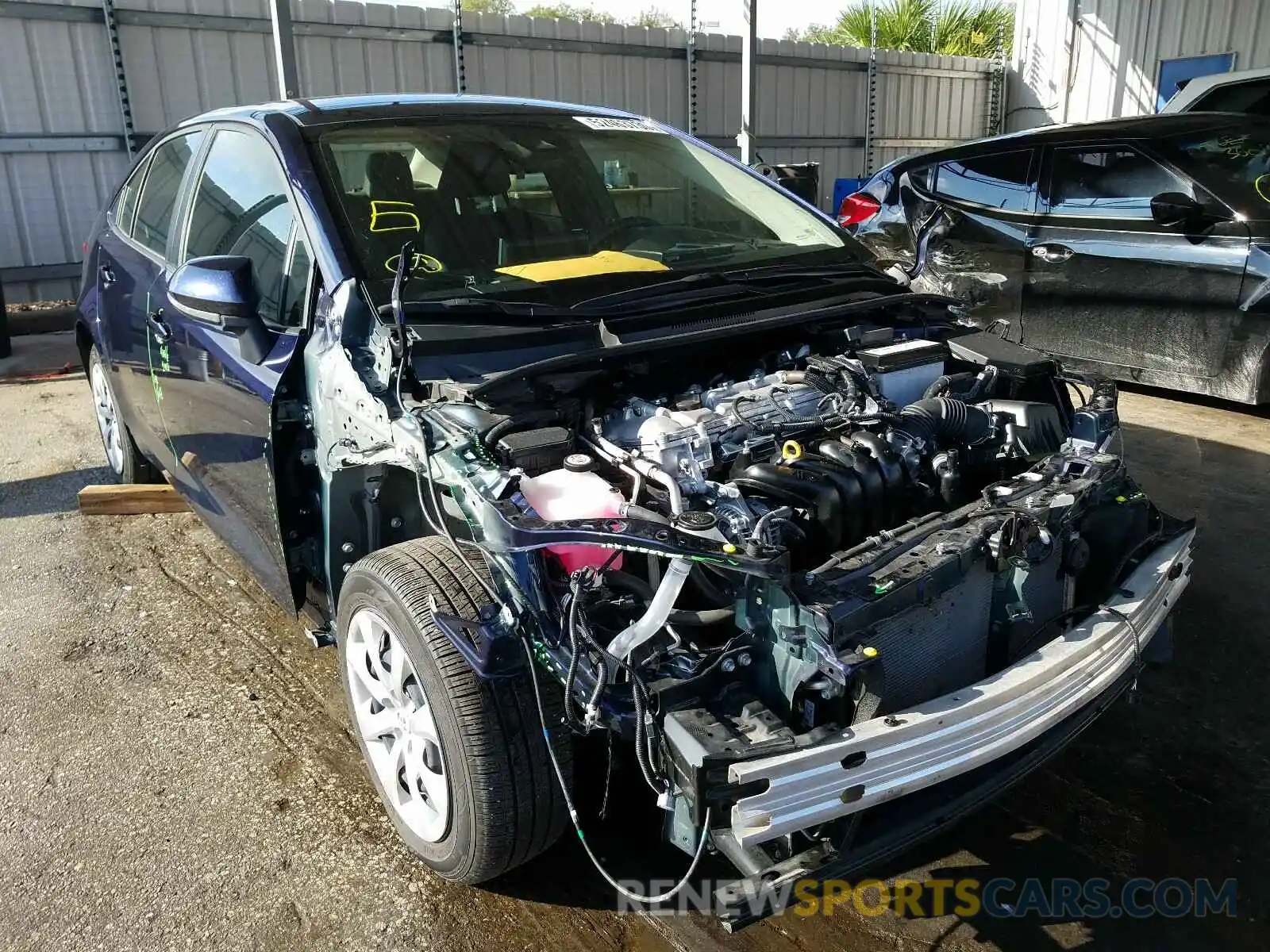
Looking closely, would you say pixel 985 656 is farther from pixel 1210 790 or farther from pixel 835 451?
pixel 1210 790

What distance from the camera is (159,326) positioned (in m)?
3.46

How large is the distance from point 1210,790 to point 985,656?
0.92 metres

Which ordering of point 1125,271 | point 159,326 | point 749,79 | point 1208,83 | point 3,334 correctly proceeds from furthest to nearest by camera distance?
point 749,79
point 3,334
point 1208,83
point 1125,271
point 159,326

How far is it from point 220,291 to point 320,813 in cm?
142

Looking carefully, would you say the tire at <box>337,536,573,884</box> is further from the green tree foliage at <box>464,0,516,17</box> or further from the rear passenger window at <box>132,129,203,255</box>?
the green tree foliage at <box>464,0,516,17</box>

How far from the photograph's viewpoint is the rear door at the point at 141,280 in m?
3.62

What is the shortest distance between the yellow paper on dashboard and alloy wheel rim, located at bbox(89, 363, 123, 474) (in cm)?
270

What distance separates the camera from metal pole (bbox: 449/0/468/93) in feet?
33.7

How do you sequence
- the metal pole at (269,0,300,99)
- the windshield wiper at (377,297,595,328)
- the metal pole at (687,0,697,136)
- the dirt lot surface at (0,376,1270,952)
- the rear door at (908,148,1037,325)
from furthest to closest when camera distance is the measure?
the metal pole at (687,0,697,136), the metal pole at (269,0,300,99), the rear door at (908,148,1037,325), the windshield wiper at (377,297,595,328), the dirt lot surface at (0,376,1270,952)

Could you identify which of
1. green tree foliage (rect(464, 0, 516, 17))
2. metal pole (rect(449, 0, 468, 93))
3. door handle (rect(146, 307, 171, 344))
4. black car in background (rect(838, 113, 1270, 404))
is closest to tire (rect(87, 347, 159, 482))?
door handle (rect(146, 307, 171, 344))

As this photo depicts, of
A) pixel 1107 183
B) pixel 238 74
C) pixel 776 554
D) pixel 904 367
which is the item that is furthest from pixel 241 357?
pixel 238 74

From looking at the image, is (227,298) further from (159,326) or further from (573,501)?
(573,501)

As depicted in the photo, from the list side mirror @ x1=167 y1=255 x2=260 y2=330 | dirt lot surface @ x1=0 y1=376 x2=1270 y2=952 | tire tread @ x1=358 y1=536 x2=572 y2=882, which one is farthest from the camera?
side mirror @ x1=167 y1=255 x2=260 y2=330

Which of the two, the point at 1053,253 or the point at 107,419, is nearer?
the point at 107,419
